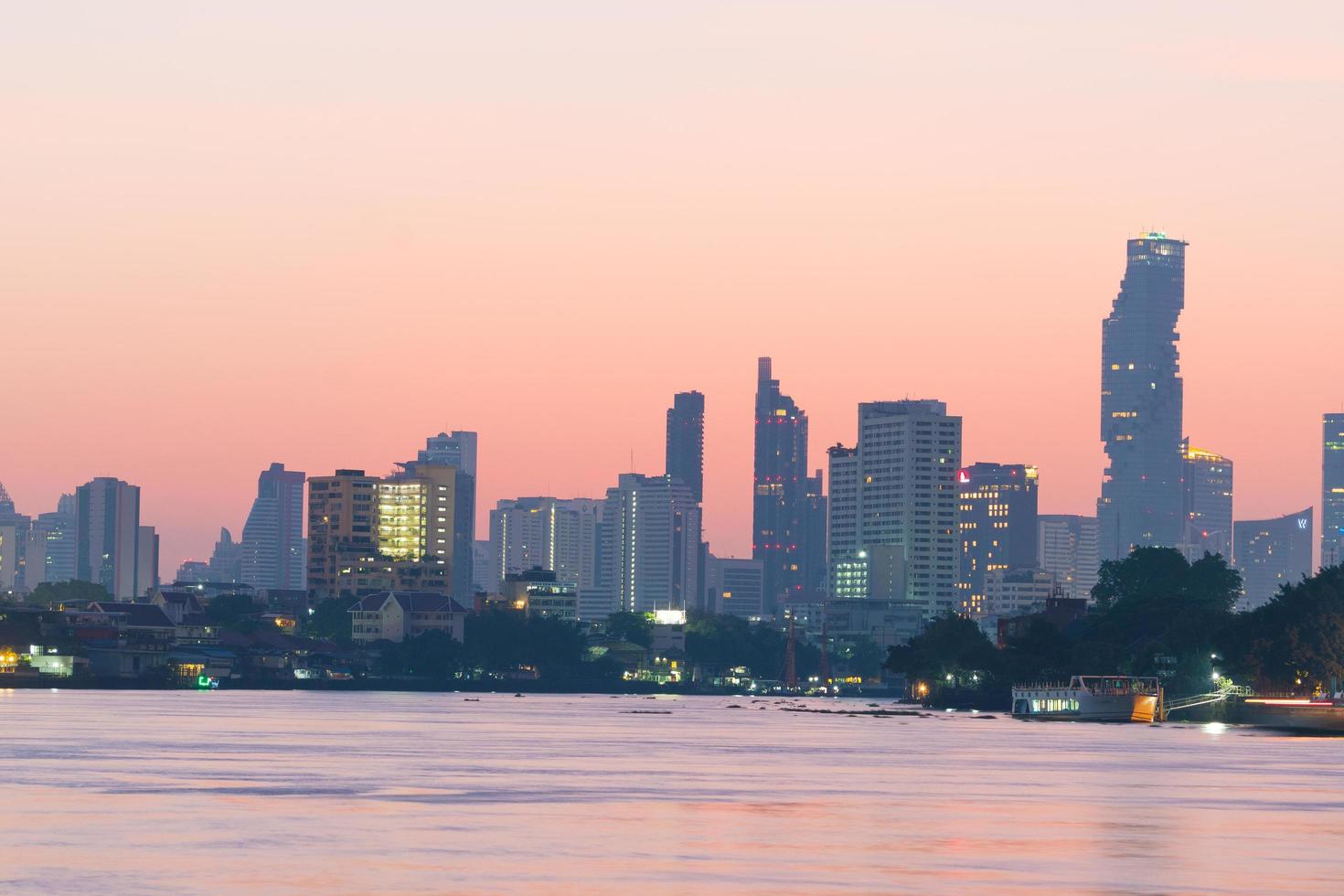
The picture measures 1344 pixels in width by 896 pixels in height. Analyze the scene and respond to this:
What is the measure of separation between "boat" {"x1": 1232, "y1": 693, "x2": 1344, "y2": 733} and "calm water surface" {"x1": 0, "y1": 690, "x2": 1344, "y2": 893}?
5096cm

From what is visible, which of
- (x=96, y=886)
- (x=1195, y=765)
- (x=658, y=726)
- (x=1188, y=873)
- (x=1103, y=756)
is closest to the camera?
(x=96, y=886)

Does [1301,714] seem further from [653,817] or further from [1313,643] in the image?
[653,817]

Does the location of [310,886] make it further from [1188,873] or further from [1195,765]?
[1195,765]

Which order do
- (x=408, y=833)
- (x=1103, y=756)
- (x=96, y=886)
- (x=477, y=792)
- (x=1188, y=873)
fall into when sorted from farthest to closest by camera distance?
(x=1103, y=756)
(x=477, y=792)
(x=408, y=833)
(x=1188, y=873)
(x=96, y=886)

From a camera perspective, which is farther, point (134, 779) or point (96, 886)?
point (134, 779)

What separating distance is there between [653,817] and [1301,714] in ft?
413

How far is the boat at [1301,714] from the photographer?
598 feet

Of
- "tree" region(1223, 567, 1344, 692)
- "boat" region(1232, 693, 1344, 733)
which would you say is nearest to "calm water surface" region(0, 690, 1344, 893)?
"boat" region(1232, 693, 1344, 733)

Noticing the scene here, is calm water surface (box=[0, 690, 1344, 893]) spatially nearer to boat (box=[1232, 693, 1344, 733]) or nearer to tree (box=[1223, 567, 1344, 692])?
boat (box=[1232, 693, 1344, 733])

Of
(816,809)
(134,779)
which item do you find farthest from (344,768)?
(816,809)

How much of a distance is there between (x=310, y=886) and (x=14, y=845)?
465 inches

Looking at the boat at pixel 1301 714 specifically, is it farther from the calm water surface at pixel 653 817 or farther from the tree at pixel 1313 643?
the calm water surface at pixel 653 817

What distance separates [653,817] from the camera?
72875mm

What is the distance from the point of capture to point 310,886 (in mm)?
51688
